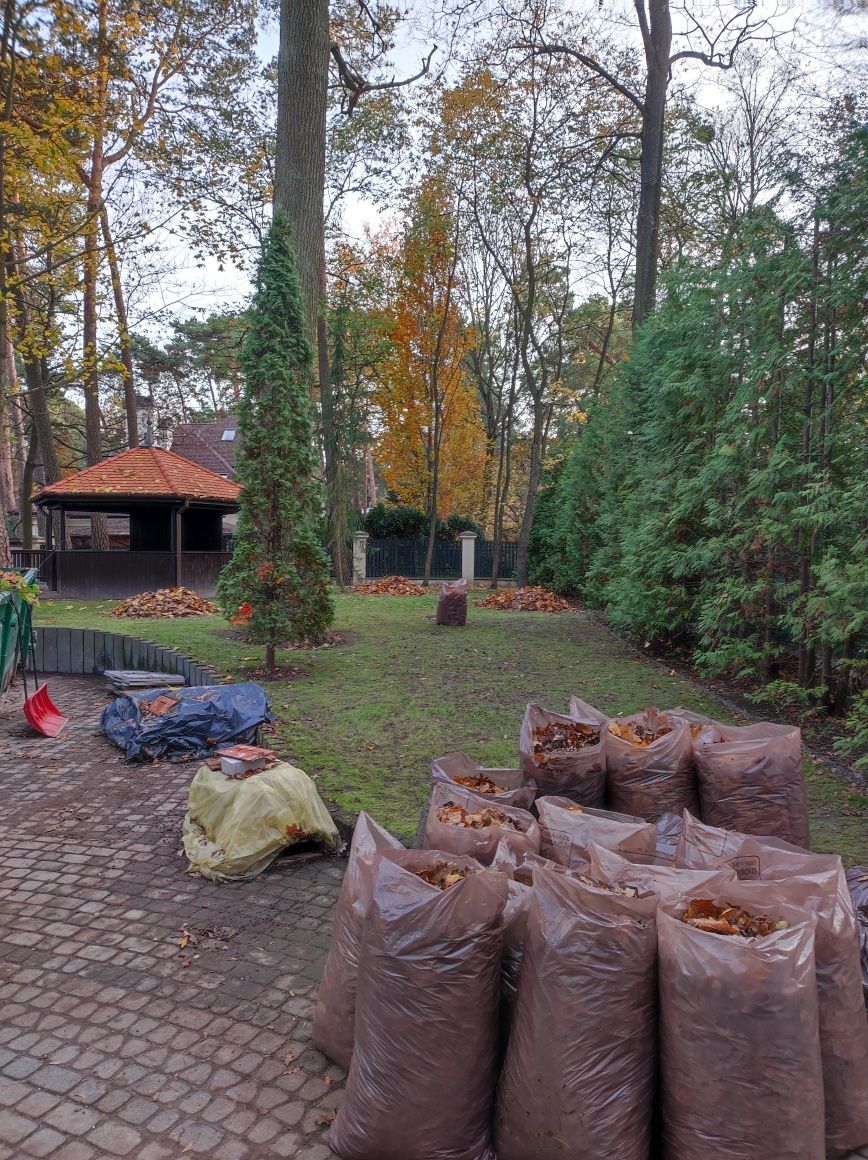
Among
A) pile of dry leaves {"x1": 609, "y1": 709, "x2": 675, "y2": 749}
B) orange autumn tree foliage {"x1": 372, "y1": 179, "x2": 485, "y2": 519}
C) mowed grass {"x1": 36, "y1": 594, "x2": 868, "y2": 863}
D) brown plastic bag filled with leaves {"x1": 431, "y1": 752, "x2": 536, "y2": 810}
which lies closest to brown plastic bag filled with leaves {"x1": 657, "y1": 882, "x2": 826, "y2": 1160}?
brown plastic bag filled with leaves {"x1": 431, "y1": 752, "x2": 536, "y2": 810}

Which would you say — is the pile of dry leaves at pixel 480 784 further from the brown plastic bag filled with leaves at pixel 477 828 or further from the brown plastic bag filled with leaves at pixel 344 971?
the brown plastic bag filled with leaves at pixel 344 971

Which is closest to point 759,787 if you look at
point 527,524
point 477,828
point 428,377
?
point 477,828

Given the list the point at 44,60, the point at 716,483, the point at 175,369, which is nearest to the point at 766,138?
the point at 716,483

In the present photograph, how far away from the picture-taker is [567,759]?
10.7ft

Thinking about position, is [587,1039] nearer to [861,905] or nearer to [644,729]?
[861,905]

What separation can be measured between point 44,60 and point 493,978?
1174cm

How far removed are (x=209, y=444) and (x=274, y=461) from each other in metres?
27.7

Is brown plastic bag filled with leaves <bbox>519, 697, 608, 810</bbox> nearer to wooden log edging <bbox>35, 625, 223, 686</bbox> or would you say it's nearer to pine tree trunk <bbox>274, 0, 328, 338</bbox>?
pine tree trunk <bbox>274, 0, 328, 338</bbox>

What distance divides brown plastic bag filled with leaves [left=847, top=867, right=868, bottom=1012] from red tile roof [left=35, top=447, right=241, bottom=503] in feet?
51.0

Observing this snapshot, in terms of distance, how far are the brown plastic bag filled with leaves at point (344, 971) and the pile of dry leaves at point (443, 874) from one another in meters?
0.16

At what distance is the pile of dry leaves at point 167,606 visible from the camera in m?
13.9

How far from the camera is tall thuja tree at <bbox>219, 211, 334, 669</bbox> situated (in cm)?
805

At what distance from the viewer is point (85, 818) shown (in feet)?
15.2

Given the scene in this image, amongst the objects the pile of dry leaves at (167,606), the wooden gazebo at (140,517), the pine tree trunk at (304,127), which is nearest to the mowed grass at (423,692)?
the pile of dry leaves at (167,606)
